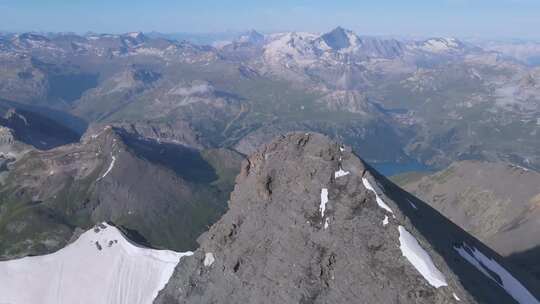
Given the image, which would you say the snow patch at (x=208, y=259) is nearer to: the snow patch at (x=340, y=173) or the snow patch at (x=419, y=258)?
the snow patch at (x=340, y=173)

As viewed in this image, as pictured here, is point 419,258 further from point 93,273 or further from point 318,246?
point 93,273

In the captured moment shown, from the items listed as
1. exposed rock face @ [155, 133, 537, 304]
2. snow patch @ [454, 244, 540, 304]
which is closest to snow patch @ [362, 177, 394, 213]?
exposed rock face @ [155, 133, 537, 304]

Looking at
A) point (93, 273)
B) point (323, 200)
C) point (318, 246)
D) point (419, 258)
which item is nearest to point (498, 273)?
point (419, 258)

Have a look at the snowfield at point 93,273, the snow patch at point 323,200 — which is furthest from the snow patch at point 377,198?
the snowfield at point 93,273

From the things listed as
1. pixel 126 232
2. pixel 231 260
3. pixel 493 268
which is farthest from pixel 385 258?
pixel 126 232

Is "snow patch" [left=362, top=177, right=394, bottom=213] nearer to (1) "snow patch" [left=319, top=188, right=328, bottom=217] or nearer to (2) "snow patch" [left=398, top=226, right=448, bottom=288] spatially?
(2) "snow patch" [left=398, top=226, right=448, bottom=288]

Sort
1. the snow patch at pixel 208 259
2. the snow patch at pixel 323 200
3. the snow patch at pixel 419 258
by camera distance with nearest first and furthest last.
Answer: the snow patch at pixel 419 258, the snow patch at pixel 323 200, the snow patch at pixel 208 259
